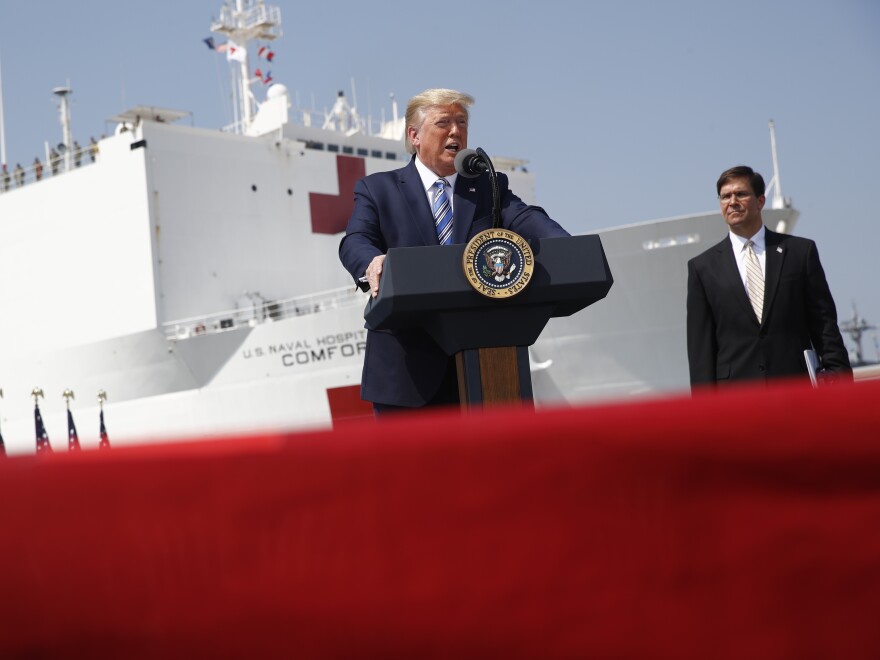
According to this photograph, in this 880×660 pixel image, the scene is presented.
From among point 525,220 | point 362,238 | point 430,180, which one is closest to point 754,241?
point 525,220

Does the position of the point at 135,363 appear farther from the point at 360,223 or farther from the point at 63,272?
the point at 360,223

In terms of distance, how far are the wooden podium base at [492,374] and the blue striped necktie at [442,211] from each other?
0.41 metres

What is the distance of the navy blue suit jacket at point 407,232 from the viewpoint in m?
1.86

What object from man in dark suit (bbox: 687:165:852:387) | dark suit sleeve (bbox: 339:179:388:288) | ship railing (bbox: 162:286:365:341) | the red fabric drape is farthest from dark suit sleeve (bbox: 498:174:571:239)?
ship railing (bbox: 162:286:365:341)

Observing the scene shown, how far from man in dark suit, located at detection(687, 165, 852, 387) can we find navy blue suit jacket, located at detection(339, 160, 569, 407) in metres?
0.70

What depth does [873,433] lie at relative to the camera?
493 millimetres

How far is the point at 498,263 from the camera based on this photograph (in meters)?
1.61

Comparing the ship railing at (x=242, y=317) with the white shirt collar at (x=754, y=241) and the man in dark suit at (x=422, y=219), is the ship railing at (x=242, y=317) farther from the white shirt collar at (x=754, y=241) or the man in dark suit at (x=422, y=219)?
the man in dark suit at (x=422, y=219)

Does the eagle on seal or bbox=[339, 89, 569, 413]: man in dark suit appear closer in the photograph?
the eagle on seal

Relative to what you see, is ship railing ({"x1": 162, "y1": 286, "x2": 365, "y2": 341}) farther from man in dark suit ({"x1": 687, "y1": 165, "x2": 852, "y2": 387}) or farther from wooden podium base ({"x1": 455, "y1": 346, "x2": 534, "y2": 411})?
wooden podium base ({"x1": 455, "y1": 346, "x2": 534, "y2": 411})

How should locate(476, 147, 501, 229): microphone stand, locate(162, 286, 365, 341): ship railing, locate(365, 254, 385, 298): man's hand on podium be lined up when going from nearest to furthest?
locate(365, 254, 385, 298): man's hand on podium
locate(476, 147, 501, 229): microphone stand
locate(162, 286, 365, 341): ship railing

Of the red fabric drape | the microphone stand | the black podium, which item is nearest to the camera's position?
the red fabric drape

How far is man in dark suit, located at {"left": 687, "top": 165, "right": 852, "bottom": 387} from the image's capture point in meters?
2.38

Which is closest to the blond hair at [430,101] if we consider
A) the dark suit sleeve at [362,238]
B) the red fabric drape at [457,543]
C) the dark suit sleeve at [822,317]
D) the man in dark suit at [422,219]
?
the man in dark suit at [422,219]
